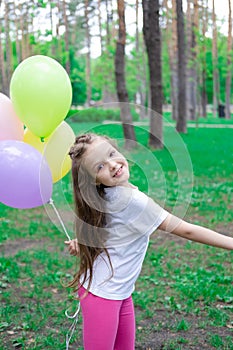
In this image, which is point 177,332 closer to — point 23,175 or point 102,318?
point 102,318

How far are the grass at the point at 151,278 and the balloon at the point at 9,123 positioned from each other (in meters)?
0.31

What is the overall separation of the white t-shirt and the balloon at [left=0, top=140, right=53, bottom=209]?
1.40ft

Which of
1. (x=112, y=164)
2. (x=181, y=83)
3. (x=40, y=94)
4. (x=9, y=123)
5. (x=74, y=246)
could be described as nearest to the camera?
(x=112, y=164)

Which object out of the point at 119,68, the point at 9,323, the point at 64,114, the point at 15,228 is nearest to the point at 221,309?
the point at 9,323

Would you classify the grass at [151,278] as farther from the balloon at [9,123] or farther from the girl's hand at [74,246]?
the balloon at [9,123]

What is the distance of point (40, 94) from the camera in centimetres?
239

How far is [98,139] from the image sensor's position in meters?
1.97

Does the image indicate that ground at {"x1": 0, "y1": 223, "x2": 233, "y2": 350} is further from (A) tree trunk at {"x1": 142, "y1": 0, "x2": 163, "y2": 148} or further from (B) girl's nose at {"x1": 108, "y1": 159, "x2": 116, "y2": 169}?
(A) tree trunk at {"x1": 142, "y1": 0, "x2": 163, "y2": 148}

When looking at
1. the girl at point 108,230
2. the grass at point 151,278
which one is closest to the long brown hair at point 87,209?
the girl at point 108,230

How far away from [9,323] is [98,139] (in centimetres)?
196

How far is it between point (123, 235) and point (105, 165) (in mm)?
274

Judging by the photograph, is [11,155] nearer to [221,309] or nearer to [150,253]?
[221,309]

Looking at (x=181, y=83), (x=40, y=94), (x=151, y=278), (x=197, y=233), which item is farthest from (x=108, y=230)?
(x=181, y=83)

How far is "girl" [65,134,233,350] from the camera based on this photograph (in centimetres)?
194
